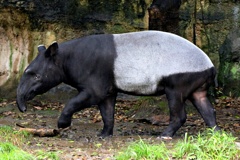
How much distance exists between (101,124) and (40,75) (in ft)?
7.83

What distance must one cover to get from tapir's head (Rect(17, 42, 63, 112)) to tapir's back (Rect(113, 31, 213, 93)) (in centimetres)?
96

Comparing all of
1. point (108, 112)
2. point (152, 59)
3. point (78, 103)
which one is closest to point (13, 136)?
point (78, 103)

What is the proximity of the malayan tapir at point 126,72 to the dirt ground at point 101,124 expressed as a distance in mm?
492

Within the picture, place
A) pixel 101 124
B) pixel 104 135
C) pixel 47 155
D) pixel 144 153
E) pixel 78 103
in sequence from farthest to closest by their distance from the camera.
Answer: pixel 101 124, pixel 104 135, pixel 78 103, pixel 47 155, pixel 144 153

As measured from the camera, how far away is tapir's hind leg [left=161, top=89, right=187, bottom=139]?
7988 millimetres

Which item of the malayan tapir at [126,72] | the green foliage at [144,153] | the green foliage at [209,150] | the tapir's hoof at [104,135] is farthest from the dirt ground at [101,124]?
the green foliage at [209,150]

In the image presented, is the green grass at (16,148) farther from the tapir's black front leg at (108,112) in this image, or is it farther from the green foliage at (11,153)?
the tapir's black front leg at (108,112)

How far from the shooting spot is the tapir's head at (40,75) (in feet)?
27.3

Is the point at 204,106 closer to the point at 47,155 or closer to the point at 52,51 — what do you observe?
the point at 52,51

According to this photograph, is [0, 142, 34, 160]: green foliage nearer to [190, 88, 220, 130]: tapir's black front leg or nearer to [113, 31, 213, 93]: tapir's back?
[113, 31, 213, 93]: tapir's back

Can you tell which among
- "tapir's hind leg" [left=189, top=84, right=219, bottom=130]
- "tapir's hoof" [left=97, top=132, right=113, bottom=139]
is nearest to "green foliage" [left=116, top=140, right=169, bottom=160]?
"tapir's hind leg" [left=189, top=84, right=219, bottom=130]

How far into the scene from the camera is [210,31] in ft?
43.9

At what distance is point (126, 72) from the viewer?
8.15 m

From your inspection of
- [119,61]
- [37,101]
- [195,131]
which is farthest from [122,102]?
[119,61]
